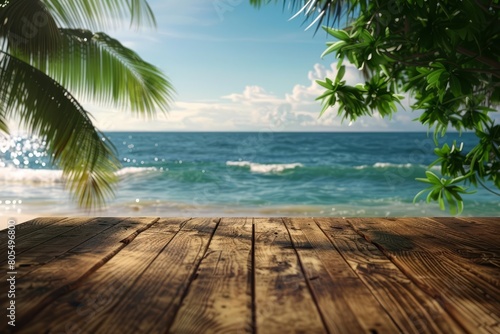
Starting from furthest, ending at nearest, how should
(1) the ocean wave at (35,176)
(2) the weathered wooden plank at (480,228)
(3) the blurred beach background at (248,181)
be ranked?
(1) the ocean wave at (35,176)
(3) the blurred beach background at (248,181)
(2) the weathered wooden plank at (480,228)

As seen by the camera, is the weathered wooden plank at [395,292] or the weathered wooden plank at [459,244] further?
the weathered wooden plank at [459,244]

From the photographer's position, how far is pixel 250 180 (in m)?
16.3

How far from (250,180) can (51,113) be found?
1278cm

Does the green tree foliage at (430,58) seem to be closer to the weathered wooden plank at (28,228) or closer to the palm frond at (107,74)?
the weathered wooden plank at (28,228)

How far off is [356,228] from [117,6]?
322 cm

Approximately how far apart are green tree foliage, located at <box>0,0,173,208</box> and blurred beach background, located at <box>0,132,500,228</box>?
0.25 metres

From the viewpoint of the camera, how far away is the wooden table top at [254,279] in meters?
1.21

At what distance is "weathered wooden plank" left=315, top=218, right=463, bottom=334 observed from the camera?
47.2 inches

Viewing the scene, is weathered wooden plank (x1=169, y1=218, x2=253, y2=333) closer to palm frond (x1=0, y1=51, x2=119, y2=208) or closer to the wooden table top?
the wooden table top

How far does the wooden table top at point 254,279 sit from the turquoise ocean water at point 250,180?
196cm

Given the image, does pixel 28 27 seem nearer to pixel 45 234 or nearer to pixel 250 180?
pixel 45 234

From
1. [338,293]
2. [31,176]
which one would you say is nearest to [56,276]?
[338,293]

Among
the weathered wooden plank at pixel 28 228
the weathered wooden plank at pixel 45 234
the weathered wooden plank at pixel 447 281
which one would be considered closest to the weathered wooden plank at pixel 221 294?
the weathered wooden plank at pixel 447 281

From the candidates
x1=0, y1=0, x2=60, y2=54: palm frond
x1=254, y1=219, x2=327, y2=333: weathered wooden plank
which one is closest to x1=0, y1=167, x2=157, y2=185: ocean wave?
x1=0, y1=0, x2=60, y2=54: palm frond
